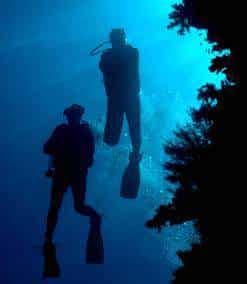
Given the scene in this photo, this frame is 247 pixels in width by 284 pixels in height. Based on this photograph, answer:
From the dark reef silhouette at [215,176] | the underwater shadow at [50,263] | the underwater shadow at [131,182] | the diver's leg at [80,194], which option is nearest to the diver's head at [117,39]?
the underwater shadow at [131,182]

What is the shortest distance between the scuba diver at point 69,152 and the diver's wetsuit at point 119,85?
879 millimetres

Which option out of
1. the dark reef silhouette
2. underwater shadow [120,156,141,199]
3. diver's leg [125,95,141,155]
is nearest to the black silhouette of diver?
underwater shadow [120,156,141,199]

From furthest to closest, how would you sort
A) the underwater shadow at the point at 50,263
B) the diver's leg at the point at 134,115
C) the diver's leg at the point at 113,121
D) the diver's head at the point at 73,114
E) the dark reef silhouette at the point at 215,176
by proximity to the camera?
1. the underwater shadow at the point at 50,263
2. the diver's head at the point at 73,114
3. the diver's leg at the point at 134,115
4. the diver's leg at the point at 113,121
5. the dark reef silhouette at the point at 215,176

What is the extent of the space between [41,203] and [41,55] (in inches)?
1454

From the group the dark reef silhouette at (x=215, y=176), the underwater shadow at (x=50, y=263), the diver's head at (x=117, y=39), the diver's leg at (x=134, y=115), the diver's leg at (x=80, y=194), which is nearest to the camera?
the dark reef silhouette at (x=215, y=176)

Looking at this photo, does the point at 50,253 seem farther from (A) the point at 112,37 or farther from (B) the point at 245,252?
(B) the point at 245,252

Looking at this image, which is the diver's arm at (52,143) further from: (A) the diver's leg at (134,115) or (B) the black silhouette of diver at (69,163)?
(A) the diver's leg at (134,115)

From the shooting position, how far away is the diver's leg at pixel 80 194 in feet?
23.9

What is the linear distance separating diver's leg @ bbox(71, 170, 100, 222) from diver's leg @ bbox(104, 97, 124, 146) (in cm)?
122

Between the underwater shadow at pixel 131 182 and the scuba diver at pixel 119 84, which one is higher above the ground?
the scuba diver at pixel 119 84

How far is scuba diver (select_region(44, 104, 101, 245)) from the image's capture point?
697 cm

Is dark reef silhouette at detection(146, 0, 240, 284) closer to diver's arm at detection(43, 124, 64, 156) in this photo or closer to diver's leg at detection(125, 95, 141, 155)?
diver's leg at detection(125, 95, 141, 155)

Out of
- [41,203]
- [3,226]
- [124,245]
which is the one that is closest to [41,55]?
[41,203]

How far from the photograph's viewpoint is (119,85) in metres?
6.16
